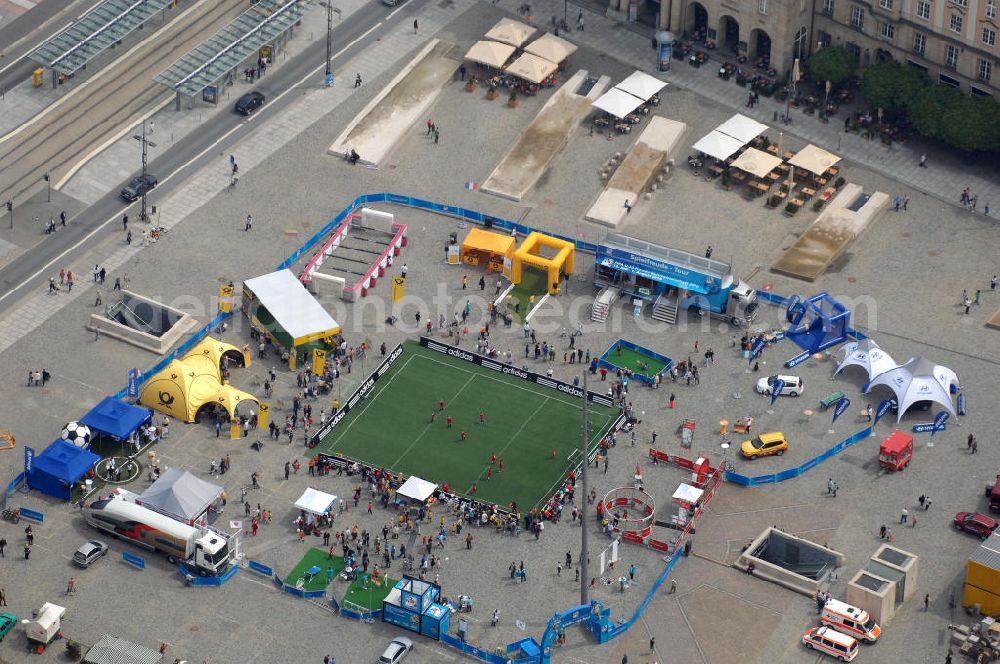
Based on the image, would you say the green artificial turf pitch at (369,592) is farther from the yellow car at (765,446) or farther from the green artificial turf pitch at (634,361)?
the green artificial turf pitch at (634,361)

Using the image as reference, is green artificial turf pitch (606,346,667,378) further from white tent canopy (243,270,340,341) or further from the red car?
the red car

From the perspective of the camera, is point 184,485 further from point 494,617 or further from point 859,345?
point 859,345

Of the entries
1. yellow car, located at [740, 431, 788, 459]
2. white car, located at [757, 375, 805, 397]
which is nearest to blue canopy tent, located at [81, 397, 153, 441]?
yellow car, located at [740, 431, 788, 459]

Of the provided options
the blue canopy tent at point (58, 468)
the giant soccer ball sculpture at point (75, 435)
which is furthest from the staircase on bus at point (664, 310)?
the blue canopy tent at point (58, 468)

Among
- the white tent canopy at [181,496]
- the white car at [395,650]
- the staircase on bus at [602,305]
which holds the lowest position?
the white car at [395,650]

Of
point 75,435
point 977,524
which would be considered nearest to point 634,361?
point 977,524

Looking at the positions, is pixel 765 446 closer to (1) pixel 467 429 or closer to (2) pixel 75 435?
(1) pixel 467 429
